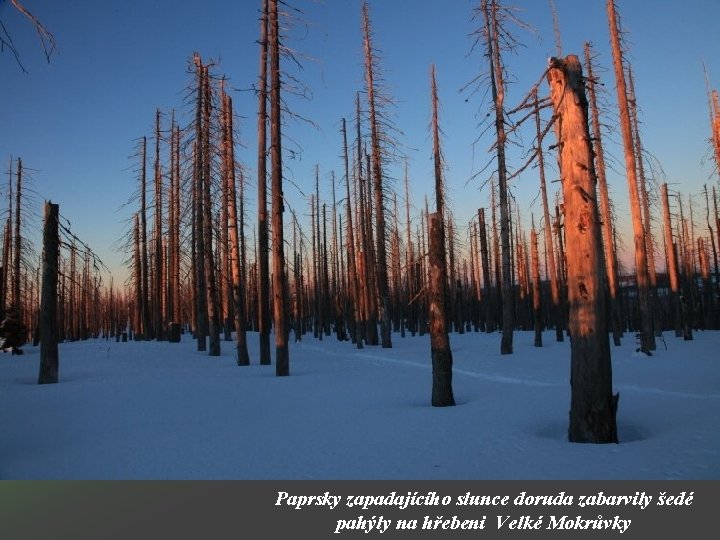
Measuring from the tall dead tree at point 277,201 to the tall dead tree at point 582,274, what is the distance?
26.6 ft

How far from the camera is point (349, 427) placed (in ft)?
20.4

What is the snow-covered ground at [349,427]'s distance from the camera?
4.41 meters

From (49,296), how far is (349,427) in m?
8.78

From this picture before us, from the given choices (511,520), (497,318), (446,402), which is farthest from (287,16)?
(497,318)

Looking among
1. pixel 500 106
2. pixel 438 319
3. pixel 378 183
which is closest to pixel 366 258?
pixel 378 183

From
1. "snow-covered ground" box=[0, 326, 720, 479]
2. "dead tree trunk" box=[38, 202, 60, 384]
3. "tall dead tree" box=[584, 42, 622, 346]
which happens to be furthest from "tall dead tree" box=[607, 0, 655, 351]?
"dead tree trunk" box=[38, 202, 60, 384]

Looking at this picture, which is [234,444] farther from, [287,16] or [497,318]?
[497,318]

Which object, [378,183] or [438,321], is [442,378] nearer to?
[438,321]

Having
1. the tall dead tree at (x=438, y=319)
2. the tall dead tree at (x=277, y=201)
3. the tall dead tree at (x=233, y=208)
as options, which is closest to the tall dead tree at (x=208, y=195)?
the tall dead tree at (x=233, y=208)

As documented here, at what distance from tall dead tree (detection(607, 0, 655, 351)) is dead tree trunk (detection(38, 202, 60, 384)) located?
17223 mm

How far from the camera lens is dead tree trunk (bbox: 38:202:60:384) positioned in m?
11.0

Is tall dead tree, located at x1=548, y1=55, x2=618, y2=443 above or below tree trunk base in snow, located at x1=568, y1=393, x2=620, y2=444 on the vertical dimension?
above

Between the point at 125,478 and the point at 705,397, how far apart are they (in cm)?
821

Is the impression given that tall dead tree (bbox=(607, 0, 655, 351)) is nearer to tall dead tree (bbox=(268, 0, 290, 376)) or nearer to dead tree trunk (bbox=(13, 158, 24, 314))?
tall dead tree (bbox=(268, 0, 290, 376))
